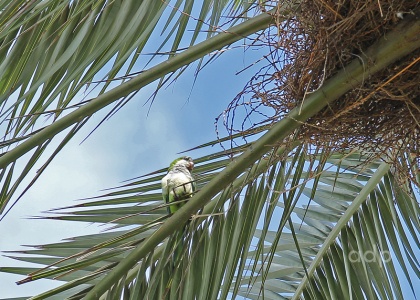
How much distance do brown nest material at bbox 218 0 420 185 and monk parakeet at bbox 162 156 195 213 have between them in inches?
19.6

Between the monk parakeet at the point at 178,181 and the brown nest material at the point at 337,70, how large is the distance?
498mm

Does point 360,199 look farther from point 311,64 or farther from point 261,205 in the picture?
point 311,64

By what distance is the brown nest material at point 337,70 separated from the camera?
71.3 inches

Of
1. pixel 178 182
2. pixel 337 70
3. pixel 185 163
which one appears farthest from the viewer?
pixel 185 163

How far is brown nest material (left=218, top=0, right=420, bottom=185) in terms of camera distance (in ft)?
5.94

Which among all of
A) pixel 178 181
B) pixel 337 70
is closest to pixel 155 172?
pixel 178 181

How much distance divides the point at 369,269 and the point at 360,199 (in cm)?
26

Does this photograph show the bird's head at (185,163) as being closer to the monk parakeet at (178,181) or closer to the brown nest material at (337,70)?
the monk parakeet at (178,181)

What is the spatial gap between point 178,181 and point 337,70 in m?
0.84

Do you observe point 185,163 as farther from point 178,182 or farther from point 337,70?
point 337,70

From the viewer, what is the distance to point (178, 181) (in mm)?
2592

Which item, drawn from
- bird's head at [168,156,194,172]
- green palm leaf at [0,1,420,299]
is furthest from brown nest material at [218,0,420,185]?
bird's head at [168,156,194,172]

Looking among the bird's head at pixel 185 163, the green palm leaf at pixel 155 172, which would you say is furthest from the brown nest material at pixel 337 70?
the bird's head at pixel 185 163

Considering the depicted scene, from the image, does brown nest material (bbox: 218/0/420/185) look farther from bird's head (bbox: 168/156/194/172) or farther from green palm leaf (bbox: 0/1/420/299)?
bird's head (bbox: 168/156/194/172)
